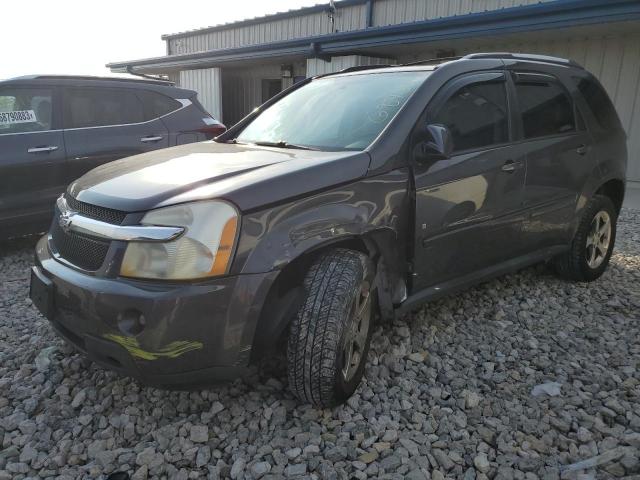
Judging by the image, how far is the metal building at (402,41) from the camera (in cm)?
745

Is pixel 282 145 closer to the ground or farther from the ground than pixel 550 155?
farther from the ground

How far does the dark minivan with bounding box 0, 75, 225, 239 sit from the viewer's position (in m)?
4.49

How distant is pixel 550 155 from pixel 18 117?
451cm

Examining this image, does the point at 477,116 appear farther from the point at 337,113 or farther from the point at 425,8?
the point at 425,8

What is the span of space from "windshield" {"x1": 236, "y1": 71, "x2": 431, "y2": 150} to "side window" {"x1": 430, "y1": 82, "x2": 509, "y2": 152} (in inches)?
9.8

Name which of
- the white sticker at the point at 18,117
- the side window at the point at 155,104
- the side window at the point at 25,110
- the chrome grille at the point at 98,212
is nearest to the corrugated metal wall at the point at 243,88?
the side window at the point at 155,104

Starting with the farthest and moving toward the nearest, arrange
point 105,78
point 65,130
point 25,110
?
point 105,78, point 65,130, point 25,110

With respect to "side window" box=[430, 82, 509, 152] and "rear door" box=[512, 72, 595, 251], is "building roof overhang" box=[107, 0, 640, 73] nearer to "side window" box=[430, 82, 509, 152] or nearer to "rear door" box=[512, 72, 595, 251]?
"rear door" box=[512, 72, 595, 251]

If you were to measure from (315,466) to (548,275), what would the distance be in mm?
3084

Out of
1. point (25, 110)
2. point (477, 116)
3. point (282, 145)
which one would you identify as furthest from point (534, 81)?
point (25, 110)

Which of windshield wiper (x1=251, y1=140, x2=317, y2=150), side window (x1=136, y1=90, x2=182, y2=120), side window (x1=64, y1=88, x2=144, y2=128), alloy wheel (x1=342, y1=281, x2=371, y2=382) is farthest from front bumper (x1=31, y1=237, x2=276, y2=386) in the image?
side window (x1=136, y1=90, x2=182, y2=120)

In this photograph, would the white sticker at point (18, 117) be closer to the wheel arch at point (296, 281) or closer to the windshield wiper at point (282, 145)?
the windshield wiper at point (282, 145)

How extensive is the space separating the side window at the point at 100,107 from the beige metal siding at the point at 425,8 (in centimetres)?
762

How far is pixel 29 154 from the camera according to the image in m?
4.53
